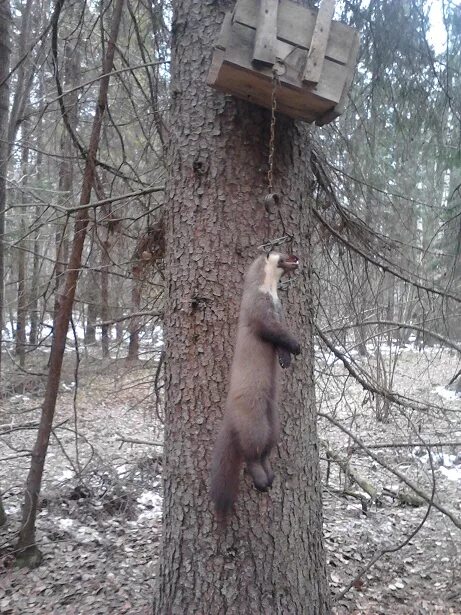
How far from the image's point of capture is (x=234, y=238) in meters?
2.55

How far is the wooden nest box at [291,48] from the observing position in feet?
6.42

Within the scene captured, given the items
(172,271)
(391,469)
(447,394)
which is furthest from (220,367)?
(447,394)

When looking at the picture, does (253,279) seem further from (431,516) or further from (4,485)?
(4,485)

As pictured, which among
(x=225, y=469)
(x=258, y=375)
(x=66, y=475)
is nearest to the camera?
(x=258, y=375)

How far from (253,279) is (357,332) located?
12.8 feet

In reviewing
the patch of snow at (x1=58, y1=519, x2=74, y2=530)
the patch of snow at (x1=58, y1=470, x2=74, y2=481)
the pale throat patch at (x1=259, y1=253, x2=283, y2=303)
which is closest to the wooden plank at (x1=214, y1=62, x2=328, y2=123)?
the pale throat patch at (x1=259, y1=253, x2=283, y2=303)

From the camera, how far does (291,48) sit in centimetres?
199

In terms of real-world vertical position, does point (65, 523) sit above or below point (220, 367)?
below

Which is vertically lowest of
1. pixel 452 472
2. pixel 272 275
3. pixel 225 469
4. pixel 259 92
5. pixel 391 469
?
pixel 452 472

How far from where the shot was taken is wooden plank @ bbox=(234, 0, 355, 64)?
197 centimetres

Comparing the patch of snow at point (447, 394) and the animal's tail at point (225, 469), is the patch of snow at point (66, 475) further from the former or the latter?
the patch of snow at point (447, 394)

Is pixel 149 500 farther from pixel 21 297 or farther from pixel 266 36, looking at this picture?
pixel 266 36

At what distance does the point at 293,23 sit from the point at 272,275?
0.99m

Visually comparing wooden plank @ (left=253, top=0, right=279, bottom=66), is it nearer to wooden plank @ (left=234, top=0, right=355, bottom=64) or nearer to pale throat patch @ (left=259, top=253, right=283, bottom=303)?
wooden plank @ (left=234, top=0, right=355, bottom=64)
